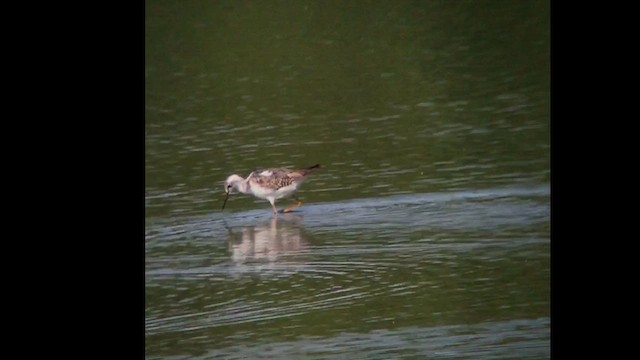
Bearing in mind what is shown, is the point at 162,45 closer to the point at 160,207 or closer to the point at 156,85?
the point at 156,85

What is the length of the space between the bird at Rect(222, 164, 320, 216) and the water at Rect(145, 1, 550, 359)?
0.12 metres

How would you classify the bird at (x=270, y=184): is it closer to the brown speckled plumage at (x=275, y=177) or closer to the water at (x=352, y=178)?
the brown speckled plumage at (x=275, y=177)

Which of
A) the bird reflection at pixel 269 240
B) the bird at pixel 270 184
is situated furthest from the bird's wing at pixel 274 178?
the bird reflection at pixel 269 240

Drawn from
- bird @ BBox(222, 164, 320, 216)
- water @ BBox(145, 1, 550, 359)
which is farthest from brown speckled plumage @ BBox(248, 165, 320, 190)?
water @ BBox(145, 1, 550, 359)

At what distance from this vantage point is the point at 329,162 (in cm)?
696

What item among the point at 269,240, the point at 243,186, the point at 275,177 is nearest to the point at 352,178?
the point at 275,177

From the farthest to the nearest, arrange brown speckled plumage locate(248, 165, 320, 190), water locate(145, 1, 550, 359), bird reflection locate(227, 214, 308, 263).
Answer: brown speckled plumage locate(248, 165, 320, 190) → bird reflection locate(227, 214, 308, 263) → water locate(145, 1, 550, 359)

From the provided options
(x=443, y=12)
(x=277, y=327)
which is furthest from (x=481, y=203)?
(x=443, y=12)

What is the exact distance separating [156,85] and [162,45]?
734 mm

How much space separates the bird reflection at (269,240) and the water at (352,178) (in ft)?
0.04

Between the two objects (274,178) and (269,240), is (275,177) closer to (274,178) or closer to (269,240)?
(274,178)

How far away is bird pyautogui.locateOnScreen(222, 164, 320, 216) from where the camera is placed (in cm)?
649

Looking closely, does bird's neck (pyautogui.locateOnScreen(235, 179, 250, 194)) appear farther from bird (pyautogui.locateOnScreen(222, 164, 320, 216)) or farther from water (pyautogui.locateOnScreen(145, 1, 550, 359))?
water (pyautogui.locateOnScreen(145, 1, 550, 359))

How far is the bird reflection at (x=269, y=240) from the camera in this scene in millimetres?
5988
